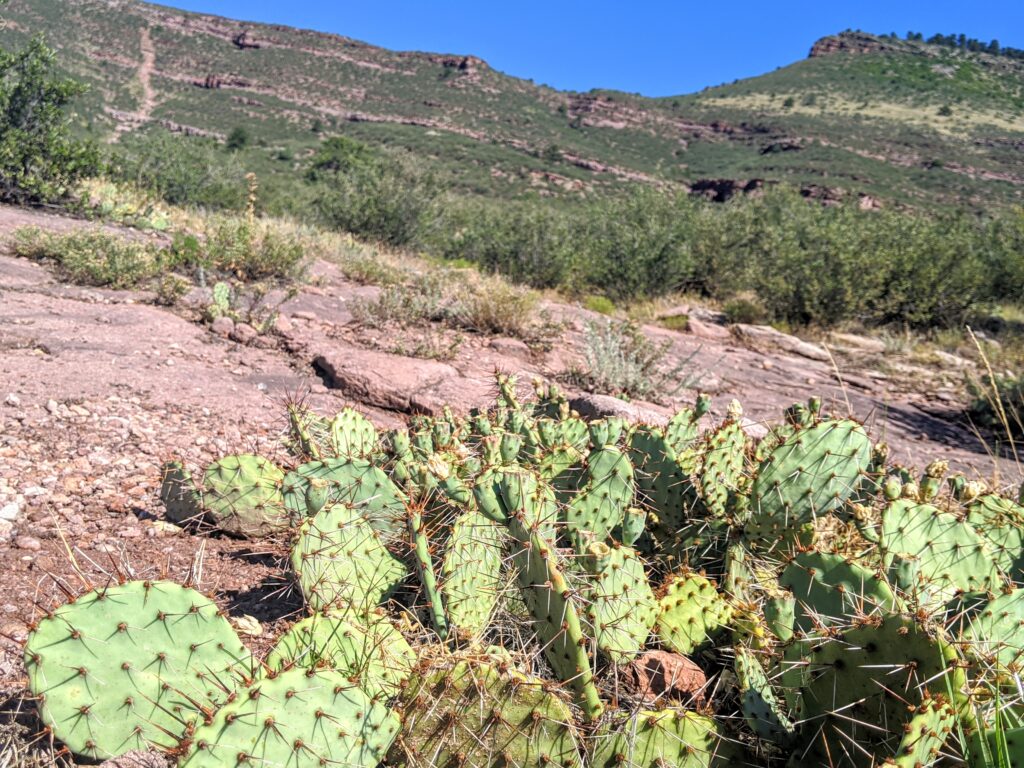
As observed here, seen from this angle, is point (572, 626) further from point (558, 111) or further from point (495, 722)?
point (558, 111)

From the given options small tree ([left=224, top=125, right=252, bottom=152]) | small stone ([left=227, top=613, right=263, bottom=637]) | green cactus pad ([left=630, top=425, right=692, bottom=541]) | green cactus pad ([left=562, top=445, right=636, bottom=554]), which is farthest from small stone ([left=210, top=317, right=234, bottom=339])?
small tree ([left=224, top=125, right=252, bottom=152])

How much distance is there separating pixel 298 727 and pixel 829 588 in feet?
4.25

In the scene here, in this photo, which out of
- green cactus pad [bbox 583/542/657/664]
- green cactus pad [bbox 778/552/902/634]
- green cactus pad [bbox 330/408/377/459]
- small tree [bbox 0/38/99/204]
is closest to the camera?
green cactus pad [bbox 778/552/902/634]

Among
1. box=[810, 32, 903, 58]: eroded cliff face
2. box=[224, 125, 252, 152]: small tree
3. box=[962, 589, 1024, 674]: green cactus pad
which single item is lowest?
box=[962, 589, 1024, 674]: green cactus pad

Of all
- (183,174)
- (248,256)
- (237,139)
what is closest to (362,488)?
(248,256)

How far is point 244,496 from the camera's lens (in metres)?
2.55

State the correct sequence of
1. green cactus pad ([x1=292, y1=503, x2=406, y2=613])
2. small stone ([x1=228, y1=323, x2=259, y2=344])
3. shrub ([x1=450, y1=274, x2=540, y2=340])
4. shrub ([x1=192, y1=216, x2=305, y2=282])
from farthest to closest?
shrub ([x1=192, y1=216, x2=305, y2=282]), shrub ([x1=450, y1=274, x2=540, y2=340]), small stone ([x1=228, y1=323, x2=259, y2=344]), green cactus pad ([x1=292, y1=503, x2=406, y2=613])

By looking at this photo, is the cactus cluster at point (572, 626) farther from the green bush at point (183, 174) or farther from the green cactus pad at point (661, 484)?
the green bush at point (183, 174)

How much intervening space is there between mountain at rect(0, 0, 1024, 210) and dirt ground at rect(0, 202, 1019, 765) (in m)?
31.7

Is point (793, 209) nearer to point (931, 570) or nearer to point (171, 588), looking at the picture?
point (931, 570)

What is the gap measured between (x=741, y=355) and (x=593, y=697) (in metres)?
6.92

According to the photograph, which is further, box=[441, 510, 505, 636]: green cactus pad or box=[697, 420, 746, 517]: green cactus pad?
box=[697, 420, 746, 517]: green cactus pad

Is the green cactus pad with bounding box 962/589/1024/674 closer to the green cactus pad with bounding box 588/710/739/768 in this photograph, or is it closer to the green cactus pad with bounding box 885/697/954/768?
the green cactus pad with bounding box 885/697/954/768

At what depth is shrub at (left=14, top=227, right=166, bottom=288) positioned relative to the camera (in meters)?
5.78
